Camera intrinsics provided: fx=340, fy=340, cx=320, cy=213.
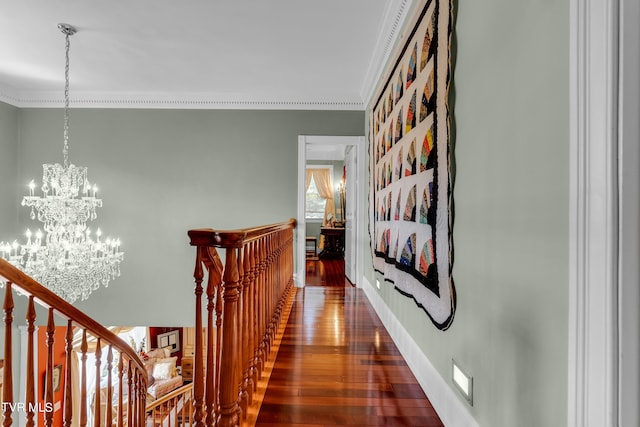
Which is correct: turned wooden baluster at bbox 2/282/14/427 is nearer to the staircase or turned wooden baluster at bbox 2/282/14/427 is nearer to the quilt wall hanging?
the staircase

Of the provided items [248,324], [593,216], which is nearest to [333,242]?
[248,324]

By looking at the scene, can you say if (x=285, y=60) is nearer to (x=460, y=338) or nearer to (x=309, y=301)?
(x=309, y=301)

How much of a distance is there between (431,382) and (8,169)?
592cm

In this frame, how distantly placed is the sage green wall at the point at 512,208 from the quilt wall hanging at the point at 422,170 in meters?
0.08

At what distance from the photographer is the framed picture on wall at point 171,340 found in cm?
814

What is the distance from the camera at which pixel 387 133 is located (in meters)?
2.97

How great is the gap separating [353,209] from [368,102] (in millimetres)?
1502

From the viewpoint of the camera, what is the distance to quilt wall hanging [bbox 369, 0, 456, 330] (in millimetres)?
1621

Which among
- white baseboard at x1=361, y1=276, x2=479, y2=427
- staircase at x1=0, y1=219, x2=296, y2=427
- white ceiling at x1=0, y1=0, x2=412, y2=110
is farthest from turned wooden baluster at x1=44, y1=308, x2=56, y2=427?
white ceiling at x1=0, y1=0, x2=412, y2=110

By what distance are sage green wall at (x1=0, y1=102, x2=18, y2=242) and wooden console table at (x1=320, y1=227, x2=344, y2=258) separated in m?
5.73

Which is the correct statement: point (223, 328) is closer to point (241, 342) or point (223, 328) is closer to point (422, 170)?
point (241, 342)

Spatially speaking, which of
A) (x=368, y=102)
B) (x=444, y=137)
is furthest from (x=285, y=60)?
(x=444, y=137)

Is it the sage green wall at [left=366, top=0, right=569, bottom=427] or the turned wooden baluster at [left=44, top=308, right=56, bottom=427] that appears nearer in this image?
the sage green wall at [left=366, top=0, right=569, bottom=427]

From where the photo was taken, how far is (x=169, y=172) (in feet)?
15.9
